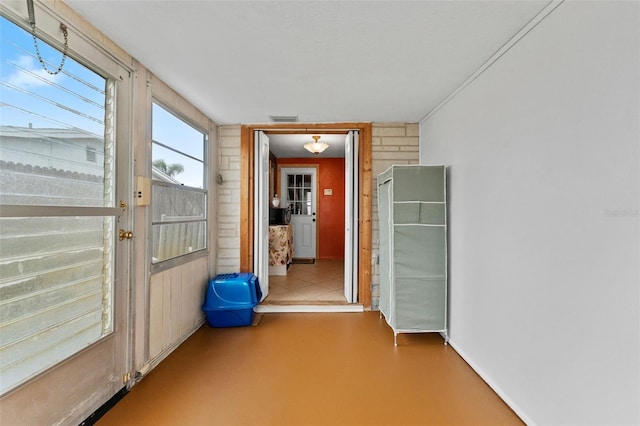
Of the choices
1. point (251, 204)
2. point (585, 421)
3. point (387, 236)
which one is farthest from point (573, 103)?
point (251, 204)

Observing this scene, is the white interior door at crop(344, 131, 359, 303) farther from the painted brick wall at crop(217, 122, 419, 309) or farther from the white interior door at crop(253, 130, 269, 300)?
the white interior door at crop(253, 130, 269, 300)

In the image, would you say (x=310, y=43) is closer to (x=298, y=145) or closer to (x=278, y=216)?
(x=298, y=145)

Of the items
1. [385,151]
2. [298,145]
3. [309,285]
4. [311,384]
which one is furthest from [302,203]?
[311,384]

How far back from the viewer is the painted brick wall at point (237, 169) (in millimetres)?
3355

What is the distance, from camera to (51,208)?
1.35 metres

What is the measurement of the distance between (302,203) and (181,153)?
12.9ft

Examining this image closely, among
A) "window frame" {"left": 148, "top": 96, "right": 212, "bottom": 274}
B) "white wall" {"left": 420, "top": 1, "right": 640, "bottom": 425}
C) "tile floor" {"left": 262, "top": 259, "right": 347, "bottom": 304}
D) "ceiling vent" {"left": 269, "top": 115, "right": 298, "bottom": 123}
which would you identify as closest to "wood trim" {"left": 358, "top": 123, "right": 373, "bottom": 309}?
"tile floor" {"left": 262, "top": 259, "right": 347, "bottom": 304}

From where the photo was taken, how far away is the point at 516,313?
1.65 meters

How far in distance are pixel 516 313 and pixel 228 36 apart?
95.9 inches

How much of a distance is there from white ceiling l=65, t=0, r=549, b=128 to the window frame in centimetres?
13

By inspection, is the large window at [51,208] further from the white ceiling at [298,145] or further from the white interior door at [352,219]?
the white ceiling at [298,145]

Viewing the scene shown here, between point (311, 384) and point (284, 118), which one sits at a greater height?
point (284, 118)

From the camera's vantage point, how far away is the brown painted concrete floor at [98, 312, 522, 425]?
5.35 feet

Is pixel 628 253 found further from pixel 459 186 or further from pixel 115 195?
pixel 115 195
